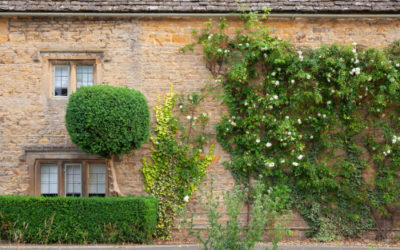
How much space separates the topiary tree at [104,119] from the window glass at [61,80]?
1.45 m

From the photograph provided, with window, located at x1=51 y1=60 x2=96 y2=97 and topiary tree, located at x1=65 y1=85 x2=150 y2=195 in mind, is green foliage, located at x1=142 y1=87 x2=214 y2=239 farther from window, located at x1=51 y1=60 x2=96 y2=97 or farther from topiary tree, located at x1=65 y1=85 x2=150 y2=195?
window, located at x1=51 y1=60 x2=96 y2=97

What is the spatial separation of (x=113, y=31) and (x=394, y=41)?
6388 millimetres

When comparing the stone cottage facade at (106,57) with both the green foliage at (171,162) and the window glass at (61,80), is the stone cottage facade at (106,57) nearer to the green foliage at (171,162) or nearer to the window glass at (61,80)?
the window glass at (61,80)

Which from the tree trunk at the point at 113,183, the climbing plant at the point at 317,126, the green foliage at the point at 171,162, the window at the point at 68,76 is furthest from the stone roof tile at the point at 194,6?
the tree trunk at the point at 113,183

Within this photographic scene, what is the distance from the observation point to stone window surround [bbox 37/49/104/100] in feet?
27.0

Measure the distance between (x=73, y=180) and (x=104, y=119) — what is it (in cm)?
230

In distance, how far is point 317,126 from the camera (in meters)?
7.96

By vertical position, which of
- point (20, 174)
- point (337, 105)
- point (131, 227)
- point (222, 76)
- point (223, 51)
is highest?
point (223, 51)

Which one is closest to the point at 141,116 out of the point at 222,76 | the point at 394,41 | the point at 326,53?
the point at 222,76

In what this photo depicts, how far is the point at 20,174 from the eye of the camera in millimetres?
8109

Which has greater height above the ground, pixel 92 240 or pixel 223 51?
pixel 223 51

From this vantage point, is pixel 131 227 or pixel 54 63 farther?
pixel 54 63

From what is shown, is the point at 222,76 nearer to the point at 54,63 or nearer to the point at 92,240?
the point at 54,63

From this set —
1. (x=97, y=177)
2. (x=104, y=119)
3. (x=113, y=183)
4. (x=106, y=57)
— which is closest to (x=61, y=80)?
(x=106, y=57)
